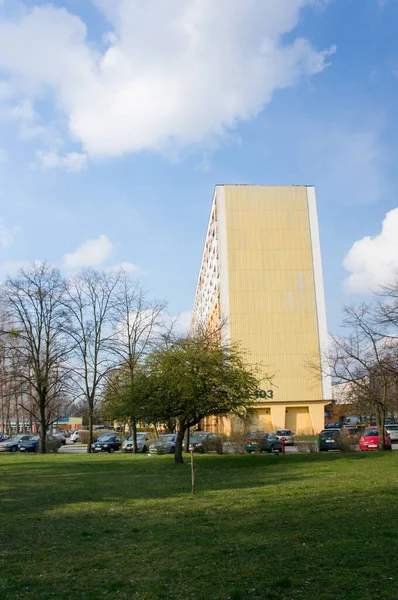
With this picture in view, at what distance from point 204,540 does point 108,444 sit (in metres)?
37.9

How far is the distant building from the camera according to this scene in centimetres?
5584

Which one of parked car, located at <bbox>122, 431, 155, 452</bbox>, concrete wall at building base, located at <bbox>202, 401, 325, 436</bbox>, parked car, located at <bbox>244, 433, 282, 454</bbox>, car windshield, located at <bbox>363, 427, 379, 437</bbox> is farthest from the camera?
concrete wall at building base, located at <bbox>202, 401, 325, 436</bbox>

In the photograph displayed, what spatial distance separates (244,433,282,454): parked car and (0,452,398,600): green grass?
1612cm

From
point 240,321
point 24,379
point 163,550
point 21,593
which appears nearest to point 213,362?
point 163,550

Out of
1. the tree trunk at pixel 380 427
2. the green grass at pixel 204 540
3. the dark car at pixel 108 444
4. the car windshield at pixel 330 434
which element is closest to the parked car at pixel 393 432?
the car windshield at pixel 330 434

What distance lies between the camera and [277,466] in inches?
944

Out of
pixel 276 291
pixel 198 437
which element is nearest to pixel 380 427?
pixel 198 437

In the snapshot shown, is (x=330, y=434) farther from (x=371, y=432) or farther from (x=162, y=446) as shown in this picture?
(x=162, y=446)

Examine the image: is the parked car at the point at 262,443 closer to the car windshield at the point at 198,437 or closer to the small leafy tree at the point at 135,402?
the car windshield at the point at 198,437

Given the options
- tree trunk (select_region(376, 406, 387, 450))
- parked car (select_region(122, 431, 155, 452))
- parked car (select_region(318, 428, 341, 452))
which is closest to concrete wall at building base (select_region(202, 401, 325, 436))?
parked car (select_region(122, 431, 155, 452))

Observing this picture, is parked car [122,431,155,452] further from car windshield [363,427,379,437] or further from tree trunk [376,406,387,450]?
tree trunk [376,406,387,450]

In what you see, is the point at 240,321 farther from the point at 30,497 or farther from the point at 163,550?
the point at 163,550

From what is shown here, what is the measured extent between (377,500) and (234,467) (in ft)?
39.5

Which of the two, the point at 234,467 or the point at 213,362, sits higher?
the point at 213,362
